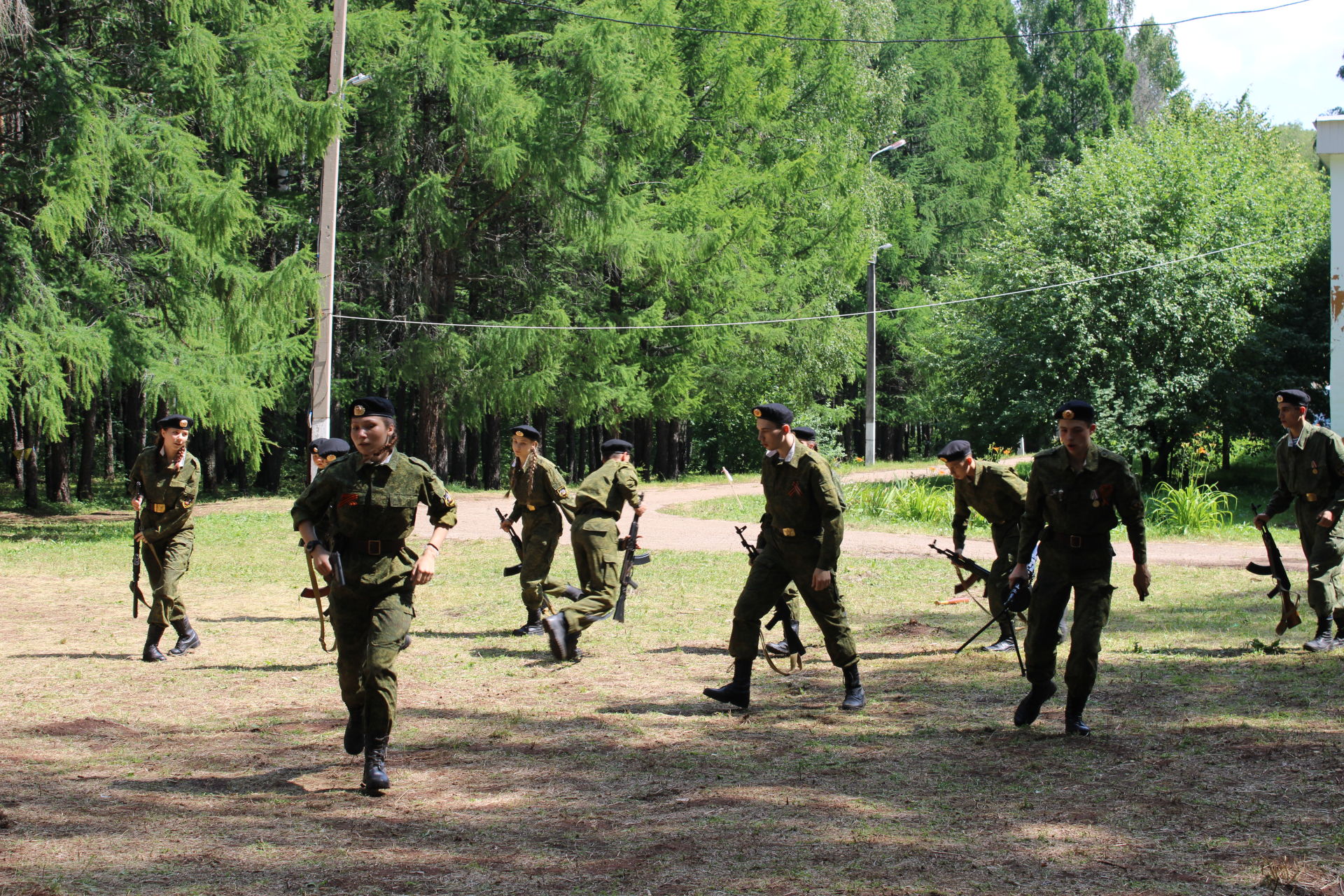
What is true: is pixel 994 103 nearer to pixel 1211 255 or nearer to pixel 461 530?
pixel 1211 255

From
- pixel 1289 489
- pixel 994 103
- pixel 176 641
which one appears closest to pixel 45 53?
pixel 176 641

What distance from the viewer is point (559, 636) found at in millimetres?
9039

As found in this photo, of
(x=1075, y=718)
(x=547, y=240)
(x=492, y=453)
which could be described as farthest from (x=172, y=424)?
(x=492, y=453)

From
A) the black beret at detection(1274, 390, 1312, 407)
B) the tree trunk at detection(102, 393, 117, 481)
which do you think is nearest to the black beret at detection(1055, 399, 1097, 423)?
the black beret at detection(1274, 390, 1312, 407)

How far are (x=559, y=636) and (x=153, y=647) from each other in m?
3.37

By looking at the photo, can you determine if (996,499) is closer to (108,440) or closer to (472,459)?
(472,459)

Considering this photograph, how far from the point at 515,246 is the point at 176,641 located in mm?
22902

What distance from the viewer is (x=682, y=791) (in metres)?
5.88

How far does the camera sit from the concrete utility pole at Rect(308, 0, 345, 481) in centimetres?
1923

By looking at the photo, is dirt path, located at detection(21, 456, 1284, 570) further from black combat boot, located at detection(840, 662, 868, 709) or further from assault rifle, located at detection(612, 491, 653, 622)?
black combat boot, located at detection(840, 662, 868, 709)

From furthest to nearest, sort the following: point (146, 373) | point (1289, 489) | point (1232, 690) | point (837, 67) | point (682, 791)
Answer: point (837, 67)
point (146, 373)
point (1289, 489)
point (1232, 690)
point (682, 791)

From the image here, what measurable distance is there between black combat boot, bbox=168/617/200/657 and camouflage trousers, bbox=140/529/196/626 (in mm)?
59

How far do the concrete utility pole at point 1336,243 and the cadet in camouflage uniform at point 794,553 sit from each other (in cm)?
1486

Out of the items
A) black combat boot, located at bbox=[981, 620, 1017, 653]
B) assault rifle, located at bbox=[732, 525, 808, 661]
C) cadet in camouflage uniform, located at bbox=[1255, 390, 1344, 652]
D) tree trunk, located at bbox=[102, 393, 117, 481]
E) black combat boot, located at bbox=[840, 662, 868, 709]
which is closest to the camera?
black combat boot, located at bbox=[840, 662, 868, 709]
